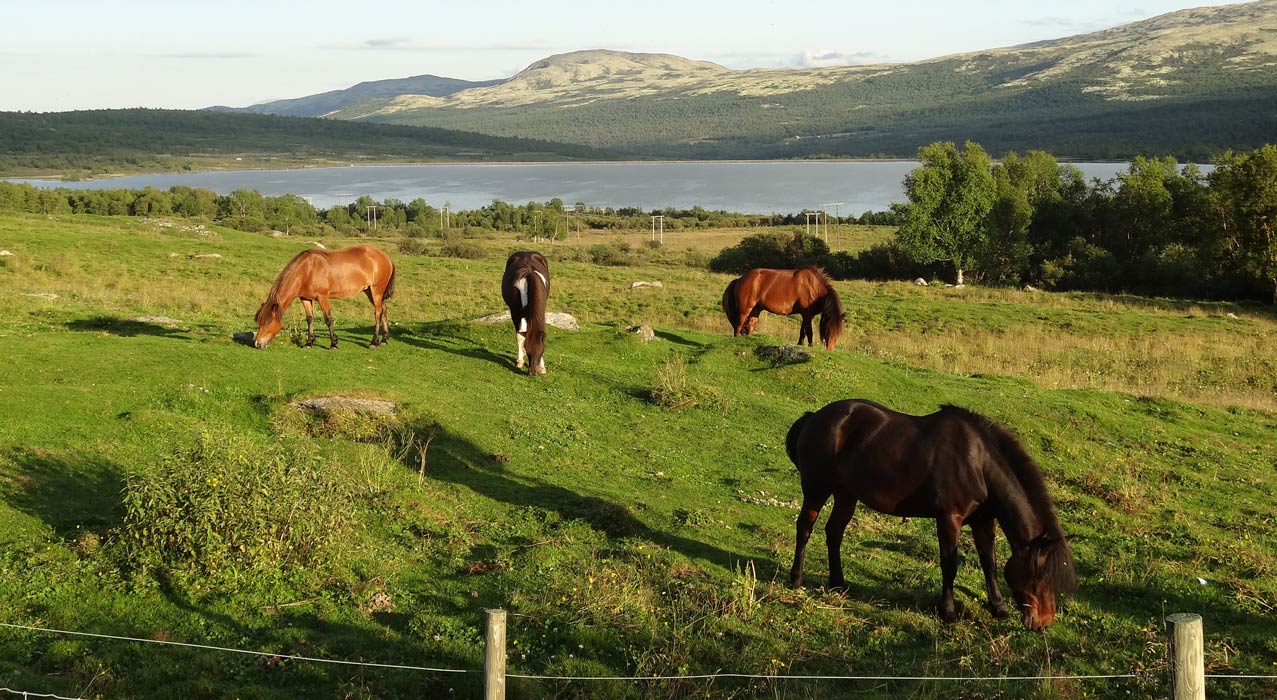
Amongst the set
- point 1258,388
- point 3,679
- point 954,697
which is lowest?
point 1258,388

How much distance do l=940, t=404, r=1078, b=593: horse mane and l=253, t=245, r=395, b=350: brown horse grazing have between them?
1292 centimetres

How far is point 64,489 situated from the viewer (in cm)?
1034

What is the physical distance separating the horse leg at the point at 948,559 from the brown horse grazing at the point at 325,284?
13026mm

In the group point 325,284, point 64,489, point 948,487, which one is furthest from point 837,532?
point 325,284

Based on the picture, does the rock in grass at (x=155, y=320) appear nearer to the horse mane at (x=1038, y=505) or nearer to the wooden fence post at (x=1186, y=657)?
the horse mane at (x=1038, y=505)

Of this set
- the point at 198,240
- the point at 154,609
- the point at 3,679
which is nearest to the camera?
the point at 3,679

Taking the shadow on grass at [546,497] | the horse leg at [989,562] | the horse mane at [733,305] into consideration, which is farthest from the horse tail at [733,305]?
the horse leg at [989,562]

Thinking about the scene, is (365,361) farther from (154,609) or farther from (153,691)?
(153,691)

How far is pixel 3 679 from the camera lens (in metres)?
6.52

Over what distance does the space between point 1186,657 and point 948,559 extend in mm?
3291

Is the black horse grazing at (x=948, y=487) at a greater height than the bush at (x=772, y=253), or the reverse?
the black horse grazing at (x=948, y=487)

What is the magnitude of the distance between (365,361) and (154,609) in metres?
9.86

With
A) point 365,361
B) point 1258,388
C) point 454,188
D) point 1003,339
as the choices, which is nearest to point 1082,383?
point 1258,388

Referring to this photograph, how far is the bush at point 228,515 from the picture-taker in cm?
851
